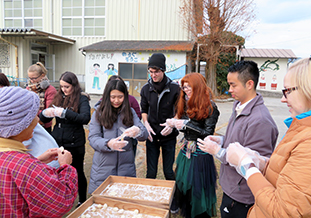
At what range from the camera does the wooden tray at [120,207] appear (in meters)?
1.36

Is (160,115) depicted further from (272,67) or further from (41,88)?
(272,67)

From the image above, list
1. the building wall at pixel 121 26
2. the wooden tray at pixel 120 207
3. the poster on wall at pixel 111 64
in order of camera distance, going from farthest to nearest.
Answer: the building wall at pixel 121 26
the poster on wall at pixel 111 64
the wooden tray at pixel 120 207

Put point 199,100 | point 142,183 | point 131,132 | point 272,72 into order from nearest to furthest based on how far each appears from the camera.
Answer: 1. point 142,183
2. point 131,132
3. point 199,100
4. point 272,72

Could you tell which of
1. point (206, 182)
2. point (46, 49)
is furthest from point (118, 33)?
point (206, 182)

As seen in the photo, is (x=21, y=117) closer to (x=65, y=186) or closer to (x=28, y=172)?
(x=28, y=172)

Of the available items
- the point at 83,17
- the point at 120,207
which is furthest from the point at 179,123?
the point at 83,17

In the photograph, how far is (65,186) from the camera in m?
1.10

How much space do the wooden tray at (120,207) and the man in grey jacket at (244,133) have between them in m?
0.55

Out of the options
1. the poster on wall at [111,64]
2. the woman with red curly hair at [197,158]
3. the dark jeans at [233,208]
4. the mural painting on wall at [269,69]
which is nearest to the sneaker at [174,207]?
the woman with red curly hair at [197,158]

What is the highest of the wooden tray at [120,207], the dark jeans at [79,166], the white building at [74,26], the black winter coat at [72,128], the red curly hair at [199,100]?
the white building at [74,26]

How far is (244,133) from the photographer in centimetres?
149

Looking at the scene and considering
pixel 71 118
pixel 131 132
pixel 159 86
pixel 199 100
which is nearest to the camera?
pixel 131 132

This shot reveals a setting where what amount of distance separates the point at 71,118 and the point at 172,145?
4.31ft

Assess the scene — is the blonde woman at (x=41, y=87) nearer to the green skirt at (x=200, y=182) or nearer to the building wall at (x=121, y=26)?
the green skirt at (x=200, y=182)
